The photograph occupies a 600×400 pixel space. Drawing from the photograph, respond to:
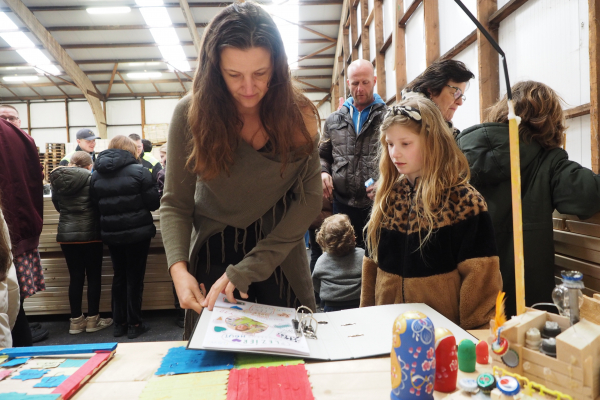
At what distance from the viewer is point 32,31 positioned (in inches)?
346

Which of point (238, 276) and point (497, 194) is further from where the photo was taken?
point (497, 194)

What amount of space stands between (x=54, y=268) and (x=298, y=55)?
30.2 ft

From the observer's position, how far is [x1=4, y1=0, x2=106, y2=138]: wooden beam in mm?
8359

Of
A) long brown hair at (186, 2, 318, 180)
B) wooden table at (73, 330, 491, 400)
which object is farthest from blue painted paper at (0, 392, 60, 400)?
long brown hair at (186, 2, 318, 180)

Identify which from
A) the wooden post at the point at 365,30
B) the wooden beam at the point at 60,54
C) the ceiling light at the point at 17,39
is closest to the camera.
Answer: the wooden post at the point at 365,30

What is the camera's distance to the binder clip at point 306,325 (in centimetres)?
93

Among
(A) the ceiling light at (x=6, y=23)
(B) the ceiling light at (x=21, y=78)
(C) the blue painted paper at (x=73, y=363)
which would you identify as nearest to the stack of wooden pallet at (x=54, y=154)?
(B) the ceiling light at (x=21, y=78)

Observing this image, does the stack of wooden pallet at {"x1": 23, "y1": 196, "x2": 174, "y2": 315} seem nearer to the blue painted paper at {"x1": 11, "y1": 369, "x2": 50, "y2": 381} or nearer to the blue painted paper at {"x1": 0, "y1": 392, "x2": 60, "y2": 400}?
the blue painted paper at {"x1": 11, "y1": 369, "x2": 50, "y2": 381}

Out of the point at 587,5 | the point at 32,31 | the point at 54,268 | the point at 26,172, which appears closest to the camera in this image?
the point at 587,5

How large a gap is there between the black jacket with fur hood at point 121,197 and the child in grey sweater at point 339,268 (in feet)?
5.07

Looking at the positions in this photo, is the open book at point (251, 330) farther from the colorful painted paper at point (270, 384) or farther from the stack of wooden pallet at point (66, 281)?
the stack of wooden pallet at point (66, 281)

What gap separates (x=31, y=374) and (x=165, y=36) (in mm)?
10511

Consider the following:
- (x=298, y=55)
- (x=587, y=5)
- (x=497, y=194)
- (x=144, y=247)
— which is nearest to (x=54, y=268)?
(x=144, y=247)

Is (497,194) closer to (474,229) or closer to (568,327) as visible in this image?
(474,229)
